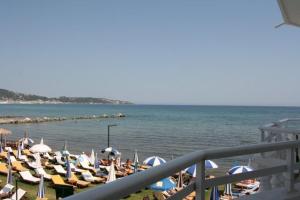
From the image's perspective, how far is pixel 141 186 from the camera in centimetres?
173

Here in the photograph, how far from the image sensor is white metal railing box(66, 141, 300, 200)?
Result: 1.44 m

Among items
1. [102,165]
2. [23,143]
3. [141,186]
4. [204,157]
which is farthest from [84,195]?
[23,143]

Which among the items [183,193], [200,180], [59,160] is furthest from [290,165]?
[59,160]

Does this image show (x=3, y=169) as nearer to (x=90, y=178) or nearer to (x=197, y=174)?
(x=90, y=178)

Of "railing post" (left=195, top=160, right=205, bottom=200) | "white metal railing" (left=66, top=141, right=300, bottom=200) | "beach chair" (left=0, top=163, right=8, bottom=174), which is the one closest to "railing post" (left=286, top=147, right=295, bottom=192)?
"white metal railing" (left=66, top=141, right=300, bottom=200)

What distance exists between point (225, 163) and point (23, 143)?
1876 cm

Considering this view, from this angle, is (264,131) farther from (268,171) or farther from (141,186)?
(141,186)

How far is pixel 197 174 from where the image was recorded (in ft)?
8.73

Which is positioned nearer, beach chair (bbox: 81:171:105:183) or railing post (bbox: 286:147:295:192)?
railing post (bbox: 286:147:295:192)

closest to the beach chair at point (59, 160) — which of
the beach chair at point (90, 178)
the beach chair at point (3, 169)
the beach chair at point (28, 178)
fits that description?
the beach chair at point (3, 169)

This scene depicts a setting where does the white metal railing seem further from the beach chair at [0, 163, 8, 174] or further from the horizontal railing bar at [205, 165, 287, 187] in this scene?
the beach chair at [0, 163, 8, 174]

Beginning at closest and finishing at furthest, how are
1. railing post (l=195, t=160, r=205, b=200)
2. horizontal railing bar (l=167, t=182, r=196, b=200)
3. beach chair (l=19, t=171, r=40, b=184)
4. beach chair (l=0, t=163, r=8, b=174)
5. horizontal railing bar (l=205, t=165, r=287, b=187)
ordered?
horizontal railing bar (l=167, t=182, r=196, b=200)
railing post (l=195, t=160, r=205, b=200)
horizontal railing bar (l=205, t=165, r=287, b=187)
beach chair (l=19, t=171, r=40, b=184)
beach chair (l=0, t=163, r=8, b=174)

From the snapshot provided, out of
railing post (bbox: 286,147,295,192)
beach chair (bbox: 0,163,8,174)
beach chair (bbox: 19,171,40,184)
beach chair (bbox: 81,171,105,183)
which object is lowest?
beach chair (bbox: 81,171,105,183)

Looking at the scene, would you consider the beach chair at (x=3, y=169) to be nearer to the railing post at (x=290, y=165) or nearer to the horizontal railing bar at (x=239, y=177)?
the railing post at (x=290, y=165)
